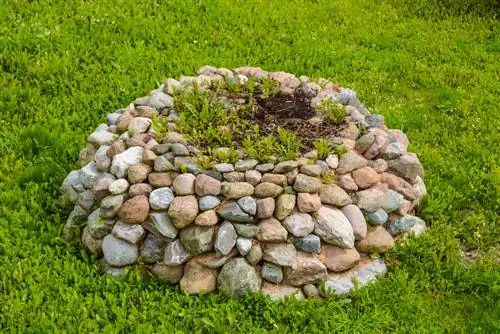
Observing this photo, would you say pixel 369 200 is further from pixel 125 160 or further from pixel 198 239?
pixel 125 160

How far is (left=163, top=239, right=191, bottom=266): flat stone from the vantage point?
6.24 m

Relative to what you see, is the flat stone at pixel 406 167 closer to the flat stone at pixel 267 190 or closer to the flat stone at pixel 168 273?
the flat stone at pixel 267 190

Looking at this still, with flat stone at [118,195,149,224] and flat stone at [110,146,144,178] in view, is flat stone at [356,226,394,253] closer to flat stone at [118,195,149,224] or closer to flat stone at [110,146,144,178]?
flat stone at [118,195,149,224]

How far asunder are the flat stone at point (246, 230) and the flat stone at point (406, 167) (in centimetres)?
213

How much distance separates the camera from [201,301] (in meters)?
6.13

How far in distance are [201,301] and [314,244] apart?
1306 millimetres

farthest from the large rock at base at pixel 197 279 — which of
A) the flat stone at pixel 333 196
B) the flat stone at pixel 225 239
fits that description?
the flat stone at pixel 333 196

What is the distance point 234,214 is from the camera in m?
6.23

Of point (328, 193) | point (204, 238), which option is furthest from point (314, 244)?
point (204, 238)

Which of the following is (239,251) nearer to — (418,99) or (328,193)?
(328,193)

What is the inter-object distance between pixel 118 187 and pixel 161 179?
471 mm

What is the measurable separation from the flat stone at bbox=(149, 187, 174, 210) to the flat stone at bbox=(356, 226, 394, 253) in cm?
214

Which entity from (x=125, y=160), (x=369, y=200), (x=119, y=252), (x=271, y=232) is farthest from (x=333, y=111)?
Result: (x=119, y=252)

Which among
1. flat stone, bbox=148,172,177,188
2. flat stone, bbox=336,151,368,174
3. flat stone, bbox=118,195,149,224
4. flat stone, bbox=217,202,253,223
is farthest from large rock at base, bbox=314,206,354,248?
flat stone, bbox=118,195,149,224
